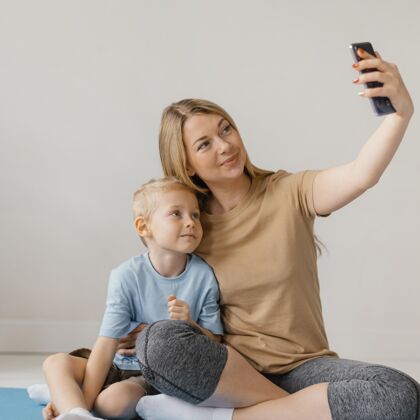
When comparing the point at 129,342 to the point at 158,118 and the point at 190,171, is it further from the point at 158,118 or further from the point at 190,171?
the point at 158,118

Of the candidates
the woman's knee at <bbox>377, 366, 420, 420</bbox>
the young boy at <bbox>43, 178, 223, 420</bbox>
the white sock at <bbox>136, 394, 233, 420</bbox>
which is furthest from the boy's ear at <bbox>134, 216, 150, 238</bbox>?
the woman's knee at <bbox>377, 366, 420, 420</bbox>

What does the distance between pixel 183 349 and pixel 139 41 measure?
153 centimetres

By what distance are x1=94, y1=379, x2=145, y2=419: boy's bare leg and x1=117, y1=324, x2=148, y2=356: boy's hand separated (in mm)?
107

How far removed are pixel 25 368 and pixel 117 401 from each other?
3.23ft

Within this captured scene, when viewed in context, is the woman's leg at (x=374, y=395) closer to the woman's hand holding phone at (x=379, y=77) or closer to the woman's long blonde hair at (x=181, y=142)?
the woman's long blonde hair at (x=181, y=142)

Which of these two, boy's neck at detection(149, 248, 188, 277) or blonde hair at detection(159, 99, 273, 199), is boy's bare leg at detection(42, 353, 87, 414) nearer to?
boy's neck at detection(149, 248, 188, 277)

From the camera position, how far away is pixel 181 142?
72.6 inches

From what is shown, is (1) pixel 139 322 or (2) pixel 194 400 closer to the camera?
(2) pixel 194 400

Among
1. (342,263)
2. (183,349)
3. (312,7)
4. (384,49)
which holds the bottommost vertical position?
(342,263)

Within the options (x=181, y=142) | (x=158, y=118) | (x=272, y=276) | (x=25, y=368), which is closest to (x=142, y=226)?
(x=181, y=142)

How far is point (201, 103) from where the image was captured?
1866 millimetres

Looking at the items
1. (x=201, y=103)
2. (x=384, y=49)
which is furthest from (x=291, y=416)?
(x=384, y=49)

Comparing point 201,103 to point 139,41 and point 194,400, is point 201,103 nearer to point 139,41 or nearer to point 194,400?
point 194,400

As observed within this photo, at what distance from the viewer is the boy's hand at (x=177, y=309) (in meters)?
1.70
